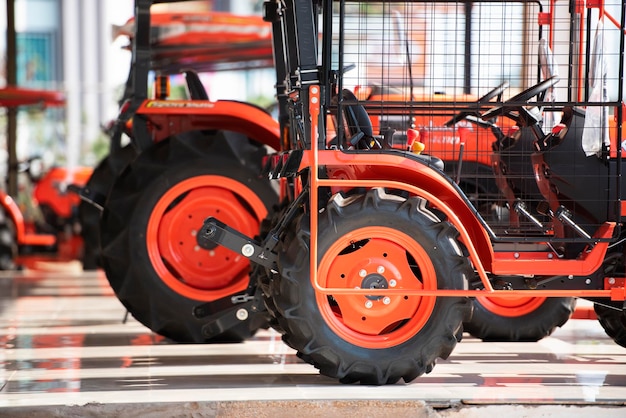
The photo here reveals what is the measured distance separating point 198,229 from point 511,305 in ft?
6.59

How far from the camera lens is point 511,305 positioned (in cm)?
673

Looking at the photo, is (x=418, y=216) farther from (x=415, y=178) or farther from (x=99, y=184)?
(x=99, y=184)

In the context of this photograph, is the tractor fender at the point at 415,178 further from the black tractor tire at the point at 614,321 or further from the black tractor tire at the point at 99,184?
Result: the black tractor tire at the point at 99,184

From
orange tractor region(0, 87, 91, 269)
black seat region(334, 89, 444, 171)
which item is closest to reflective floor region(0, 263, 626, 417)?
black seat region(334, 89, 444, 171)

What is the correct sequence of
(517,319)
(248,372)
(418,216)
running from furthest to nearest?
(517,319) → (248,372) → (418,216)

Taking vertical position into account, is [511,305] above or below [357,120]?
below

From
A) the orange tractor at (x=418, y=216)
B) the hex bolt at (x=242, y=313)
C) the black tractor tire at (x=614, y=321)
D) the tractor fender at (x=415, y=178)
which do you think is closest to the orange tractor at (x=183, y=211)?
the hex bolt at (x=242, y=313)

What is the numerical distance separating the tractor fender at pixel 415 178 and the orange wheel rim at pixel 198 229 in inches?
62.1

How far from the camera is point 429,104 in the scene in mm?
5062

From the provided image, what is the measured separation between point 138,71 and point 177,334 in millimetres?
1798

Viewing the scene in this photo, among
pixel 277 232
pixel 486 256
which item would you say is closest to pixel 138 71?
pixel 277 232

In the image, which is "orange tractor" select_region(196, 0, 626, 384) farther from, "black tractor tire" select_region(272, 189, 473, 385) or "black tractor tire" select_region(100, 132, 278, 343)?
"black tractor tire" select_region(100, 132, 278, 343)

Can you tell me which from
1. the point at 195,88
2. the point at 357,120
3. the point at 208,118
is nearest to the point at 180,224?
the point at 208,118

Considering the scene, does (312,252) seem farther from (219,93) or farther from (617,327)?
(219,93)
